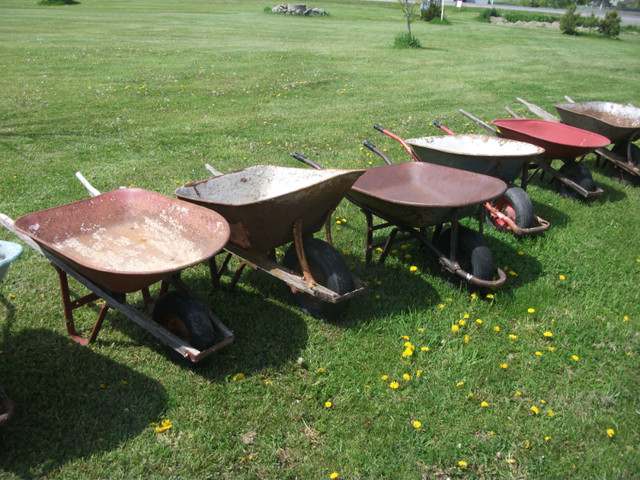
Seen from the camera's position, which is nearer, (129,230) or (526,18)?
(129,230)

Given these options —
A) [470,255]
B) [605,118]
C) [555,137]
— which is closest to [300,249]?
[470,255]

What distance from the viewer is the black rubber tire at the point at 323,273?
3717 millimetres

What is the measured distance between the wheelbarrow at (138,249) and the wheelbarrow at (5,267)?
0.39ft

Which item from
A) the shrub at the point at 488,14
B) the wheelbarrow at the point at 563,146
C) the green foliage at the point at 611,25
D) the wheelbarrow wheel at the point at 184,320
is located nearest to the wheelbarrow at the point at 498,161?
the wheelbarrow at the point at 563,146

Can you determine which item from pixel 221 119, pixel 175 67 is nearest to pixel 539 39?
pixel 175 67

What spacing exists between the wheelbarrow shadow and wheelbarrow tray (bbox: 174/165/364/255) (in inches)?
47.2

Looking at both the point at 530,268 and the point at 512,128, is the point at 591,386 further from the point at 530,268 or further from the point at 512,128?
the point at 512,128

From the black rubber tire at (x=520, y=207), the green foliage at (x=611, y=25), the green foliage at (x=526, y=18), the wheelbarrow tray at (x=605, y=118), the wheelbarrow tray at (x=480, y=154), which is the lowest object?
the black rubber tire at (x=520, y=207)

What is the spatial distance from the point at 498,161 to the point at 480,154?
0.60 ft

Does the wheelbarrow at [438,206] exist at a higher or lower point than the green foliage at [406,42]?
lower

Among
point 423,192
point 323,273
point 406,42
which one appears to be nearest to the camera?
point 323,273

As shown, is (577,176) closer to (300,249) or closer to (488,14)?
(300,249)

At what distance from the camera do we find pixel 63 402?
3.12 m

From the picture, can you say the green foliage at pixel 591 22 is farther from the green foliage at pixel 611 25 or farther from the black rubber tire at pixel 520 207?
the black rubber tire at pixel 520 207
